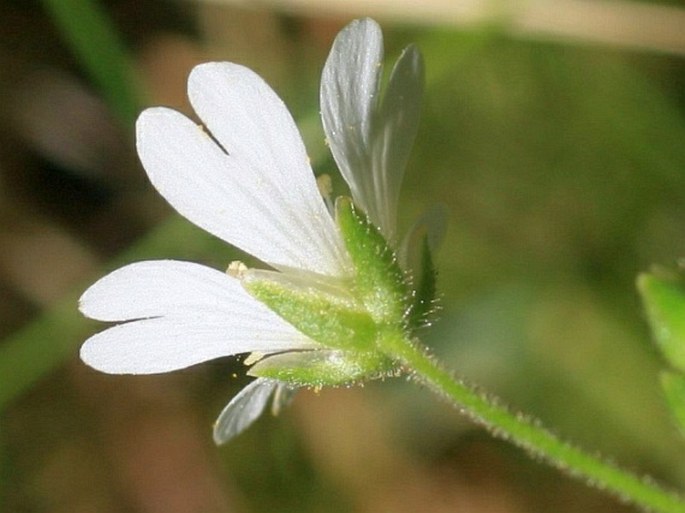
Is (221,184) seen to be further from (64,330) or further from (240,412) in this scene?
(64,330)

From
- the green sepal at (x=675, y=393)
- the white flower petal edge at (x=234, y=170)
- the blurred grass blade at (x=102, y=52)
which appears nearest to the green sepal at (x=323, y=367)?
the white flower petal edge at (x=234, y=170)

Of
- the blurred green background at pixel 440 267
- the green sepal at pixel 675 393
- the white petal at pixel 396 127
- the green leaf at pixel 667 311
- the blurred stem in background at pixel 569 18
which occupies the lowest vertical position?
the blurred green background at pixel 440 267

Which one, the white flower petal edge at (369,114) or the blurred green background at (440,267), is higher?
the white flower petal edge at (369,114)

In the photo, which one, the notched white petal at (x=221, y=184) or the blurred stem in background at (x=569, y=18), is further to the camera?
the blurred stem in background at (x=569, y=18)

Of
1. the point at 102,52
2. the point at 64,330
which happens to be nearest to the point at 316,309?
the point at 102,52

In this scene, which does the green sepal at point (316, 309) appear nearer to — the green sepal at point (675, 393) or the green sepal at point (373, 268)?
the green sepal at point (373, 268)

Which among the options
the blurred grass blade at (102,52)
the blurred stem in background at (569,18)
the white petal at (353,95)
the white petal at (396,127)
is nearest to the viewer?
the white petal at (353,95)

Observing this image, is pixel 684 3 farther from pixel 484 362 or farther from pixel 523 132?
pixel 484 362
